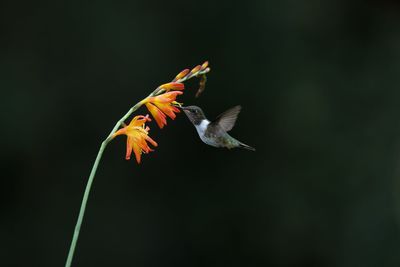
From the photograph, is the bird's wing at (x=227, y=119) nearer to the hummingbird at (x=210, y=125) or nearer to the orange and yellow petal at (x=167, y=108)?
the hummingbird at (x=210, y=125)

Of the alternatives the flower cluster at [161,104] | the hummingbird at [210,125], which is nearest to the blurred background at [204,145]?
the hummingbird at [210,125]

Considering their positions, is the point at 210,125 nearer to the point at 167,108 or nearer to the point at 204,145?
the point at 167,108

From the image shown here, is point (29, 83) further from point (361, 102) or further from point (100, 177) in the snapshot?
point (361, 102)

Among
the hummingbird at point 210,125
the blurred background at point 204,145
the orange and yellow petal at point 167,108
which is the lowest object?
the blurred background at point 204,145

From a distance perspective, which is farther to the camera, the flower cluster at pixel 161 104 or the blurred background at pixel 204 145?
the blurred background at pixel 204 145

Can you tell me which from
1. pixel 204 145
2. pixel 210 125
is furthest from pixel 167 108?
pixel 204 145

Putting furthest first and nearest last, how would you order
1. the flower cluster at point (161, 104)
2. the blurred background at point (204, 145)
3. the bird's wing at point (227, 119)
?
1. the blurred background at point (204, 145)
2. the bird's wing at point (227, 119)
3. the flower cluster at point (161, 104)

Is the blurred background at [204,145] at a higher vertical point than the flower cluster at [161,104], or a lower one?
lower

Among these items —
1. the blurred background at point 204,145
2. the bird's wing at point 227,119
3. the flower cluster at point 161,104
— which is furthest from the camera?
the blurred background at point 204,145
